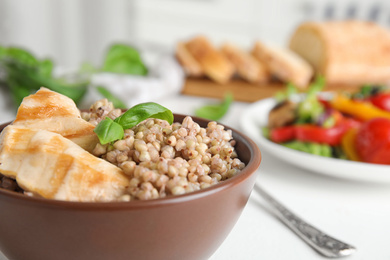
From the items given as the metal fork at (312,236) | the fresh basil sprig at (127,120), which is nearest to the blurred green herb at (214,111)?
the metal fork at (312,236)

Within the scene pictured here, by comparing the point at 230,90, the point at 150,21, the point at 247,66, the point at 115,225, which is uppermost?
the point at 115,225

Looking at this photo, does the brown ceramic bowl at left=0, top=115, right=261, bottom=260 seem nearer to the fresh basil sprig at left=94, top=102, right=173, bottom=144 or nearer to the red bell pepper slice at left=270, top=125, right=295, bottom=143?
the fresh basil sprig at left=94, top=102, right=173, bottom=144

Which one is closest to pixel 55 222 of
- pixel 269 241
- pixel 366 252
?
pixel 269 241

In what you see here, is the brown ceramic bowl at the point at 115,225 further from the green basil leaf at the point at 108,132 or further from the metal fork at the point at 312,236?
the metal fork at the point at 312,236

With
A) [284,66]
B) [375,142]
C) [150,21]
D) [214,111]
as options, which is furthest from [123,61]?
[150,21]

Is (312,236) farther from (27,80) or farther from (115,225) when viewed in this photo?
(27,80)

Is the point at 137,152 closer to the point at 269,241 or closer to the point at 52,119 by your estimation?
the point at 52,119
